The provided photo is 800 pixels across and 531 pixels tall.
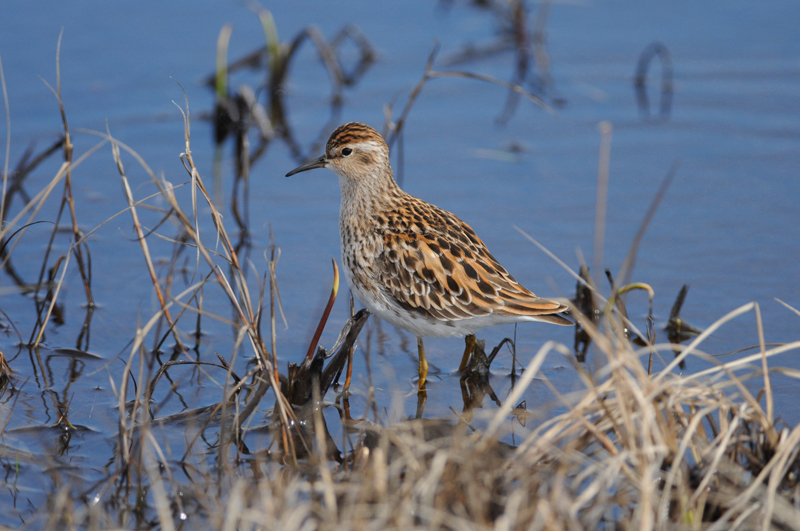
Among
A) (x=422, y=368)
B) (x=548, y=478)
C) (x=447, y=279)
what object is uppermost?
(x=447, y=279)

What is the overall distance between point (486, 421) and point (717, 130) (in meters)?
5.41

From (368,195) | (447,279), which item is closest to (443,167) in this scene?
(368,195)

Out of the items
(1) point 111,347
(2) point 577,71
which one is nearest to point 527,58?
(2) point 577,71

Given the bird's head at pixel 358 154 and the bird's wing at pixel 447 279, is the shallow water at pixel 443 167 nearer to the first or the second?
the bird's wing at pixel 447 279

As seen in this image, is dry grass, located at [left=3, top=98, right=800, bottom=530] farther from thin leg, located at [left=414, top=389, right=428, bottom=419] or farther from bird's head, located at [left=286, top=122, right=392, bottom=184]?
bird's head, located at [left=286, top=122, right=392, bottom=184]

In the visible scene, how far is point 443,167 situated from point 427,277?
3.39 m

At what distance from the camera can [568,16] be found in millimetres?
11734

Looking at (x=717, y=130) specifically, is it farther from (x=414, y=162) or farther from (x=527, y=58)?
(x=414, y=162)

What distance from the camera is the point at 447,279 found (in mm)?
5742

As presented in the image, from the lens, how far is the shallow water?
20.1 feet

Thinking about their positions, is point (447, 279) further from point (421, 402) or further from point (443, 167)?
point (443, 167)

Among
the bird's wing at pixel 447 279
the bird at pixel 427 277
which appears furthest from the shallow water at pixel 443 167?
the bird's wing at pixel 447 279

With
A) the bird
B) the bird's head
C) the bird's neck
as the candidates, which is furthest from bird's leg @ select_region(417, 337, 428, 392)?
the bird's head

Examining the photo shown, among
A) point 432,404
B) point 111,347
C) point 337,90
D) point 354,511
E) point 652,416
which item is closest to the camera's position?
point 354,511
